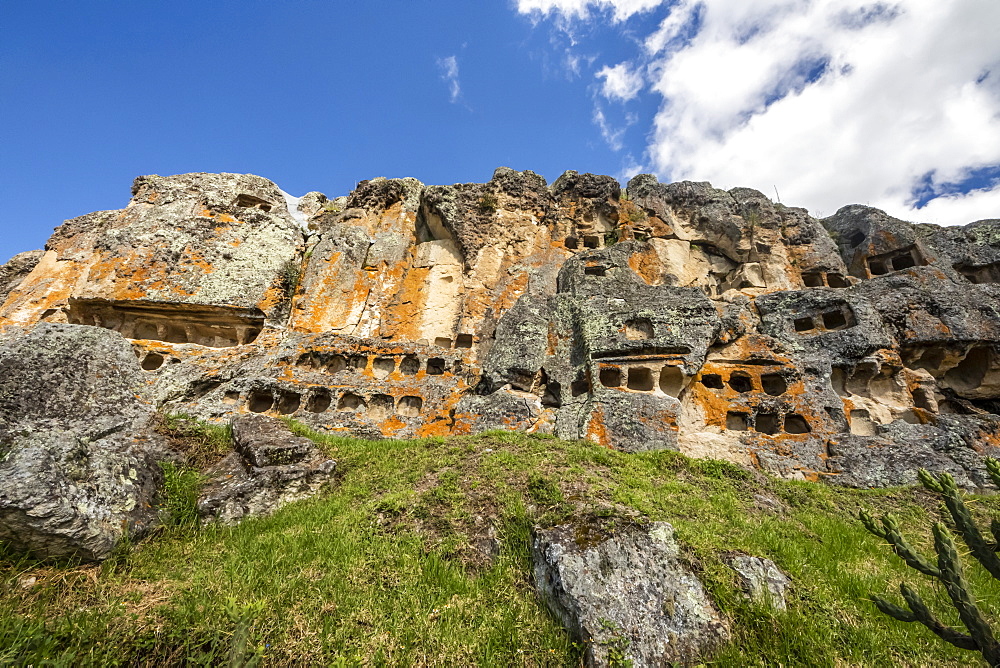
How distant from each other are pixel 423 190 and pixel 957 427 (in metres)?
20.4

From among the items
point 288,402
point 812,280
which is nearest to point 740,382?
point 812,280

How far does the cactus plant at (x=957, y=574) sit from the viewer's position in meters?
2.51

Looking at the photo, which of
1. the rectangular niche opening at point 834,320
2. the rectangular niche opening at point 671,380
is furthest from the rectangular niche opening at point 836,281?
the rectangular niche opening at point 671,380

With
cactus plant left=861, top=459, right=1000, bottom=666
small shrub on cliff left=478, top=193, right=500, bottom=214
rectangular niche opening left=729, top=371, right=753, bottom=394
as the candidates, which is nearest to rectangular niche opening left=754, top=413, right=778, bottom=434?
rectangular niche opening left=729, top=371, right=753, bottom=394

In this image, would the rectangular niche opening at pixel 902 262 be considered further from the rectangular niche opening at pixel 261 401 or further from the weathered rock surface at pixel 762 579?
the rectangular niche opening at pixel 261 401

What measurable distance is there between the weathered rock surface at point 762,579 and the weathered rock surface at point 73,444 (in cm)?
656

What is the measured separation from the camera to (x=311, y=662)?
10.5 feet

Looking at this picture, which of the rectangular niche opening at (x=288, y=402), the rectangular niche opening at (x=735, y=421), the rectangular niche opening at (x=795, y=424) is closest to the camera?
the rectangular niche opening at (x=795, y=424)

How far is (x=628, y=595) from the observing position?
12.6 feet

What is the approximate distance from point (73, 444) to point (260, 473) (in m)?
2.12

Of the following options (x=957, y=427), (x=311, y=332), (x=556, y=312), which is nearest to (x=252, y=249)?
(x=311, y=332)

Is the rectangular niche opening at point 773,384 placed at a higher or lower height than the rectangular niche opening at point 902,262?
lower

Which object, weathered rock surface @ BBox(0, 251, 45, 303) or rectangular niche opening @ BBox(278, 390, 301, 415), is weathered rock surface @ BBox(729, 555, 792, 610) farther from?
weathered rock surface @ BBox(0, 251, 45, 303)

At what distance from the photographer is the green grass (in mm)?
3273
